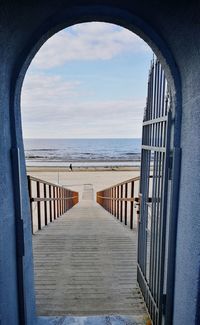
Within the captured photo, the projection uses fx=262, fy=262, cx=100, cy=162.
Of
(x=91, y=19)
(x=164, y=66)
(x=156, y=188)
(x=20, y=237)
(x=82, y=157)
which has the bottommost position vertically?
(x=82, y=157)

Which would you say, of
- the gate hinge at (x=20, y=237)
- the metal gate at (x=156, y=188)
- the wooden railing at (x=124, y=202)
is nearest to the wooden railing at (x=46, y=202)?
the wooden railing at (x=124, y=202)

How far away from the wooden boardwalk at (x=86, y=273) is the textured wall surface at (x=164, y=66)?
33.3 inches

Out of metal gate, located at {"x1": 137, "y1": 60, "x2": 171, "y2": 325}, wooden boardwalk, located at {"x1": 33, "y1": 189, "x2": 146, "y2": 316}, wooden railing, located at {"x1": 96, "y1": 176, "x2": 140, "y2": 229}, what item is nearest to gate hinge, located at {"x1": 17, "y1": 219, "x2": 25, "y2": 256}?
wooden boardwalk, located at {"x1": 33, "y1": 189, "x2": 146, "y2": 316}

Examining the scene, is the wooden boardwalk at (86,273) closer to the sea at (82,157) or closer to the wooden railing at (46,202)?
the wooden railing at (46,202)

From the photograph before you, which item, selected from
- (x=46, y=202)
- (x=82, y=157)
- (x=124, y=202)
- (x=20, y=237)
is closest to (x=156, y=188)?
(x=20, y=237)

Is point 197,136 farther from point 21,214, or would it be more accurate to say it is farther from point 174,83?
point 21,214

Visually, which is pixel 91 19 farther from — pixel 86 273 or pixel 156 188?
pixel 86 273

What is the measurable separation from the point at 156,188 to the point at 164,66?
3.80 ft

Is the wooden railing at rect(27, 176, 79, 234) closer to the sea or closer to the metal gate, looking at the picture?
the metal gate

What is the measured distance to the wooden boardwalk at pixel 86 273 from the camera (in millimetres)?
2832

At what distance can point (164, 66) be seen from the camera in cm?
214

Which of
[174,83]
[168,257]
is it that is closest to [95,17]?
[174,83]

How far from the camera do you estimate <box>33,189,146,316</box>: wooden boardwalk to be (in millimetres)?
2832

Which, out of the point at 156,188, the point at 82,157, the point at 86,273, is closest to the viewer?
the point at 156,188
